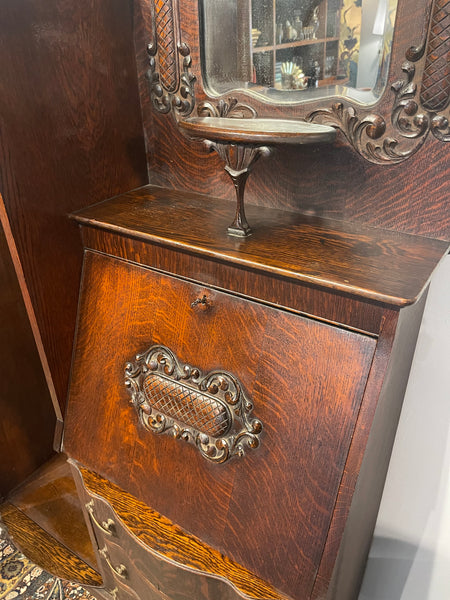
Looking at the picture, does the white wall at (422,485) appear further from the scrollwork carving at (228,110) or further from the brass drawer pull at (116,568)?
the brass drawer pull at (116,568)

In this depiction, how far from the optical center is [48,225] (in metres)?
1.18

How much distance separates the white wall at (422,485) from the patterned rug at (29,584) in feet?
3.16

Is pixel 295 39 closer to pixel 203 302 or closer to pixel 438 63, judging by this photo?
pixel 438 63

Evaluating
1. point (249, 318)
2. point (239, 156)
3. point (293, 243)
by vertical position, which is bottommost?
point (249, 318)

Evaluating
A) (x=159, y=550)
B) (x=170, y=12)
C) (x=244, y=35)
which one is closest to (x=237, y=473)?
(x=159, y=550)

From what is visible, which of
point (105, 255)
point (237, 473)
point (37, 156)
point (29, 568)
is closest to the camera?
point (237, 473)

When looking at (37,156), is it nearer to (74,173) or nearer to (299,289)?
(74,173)

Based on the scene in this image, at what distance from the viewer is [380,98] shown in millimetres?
950

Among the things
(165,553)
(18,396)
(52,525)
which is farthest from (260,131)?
(52,525)

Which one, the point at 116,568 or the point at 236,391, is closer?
the point at 236,391

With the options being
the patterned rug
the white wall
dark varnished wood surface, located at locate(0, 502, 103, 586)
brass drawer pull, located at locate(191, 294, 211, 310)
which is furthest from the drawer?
the patterned rug

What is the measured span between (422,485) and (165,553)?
708 millimetres

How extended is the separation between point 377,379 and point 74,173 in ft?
2.90

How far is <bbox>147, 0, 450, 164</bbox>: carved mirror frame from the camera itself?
2.86 feet
